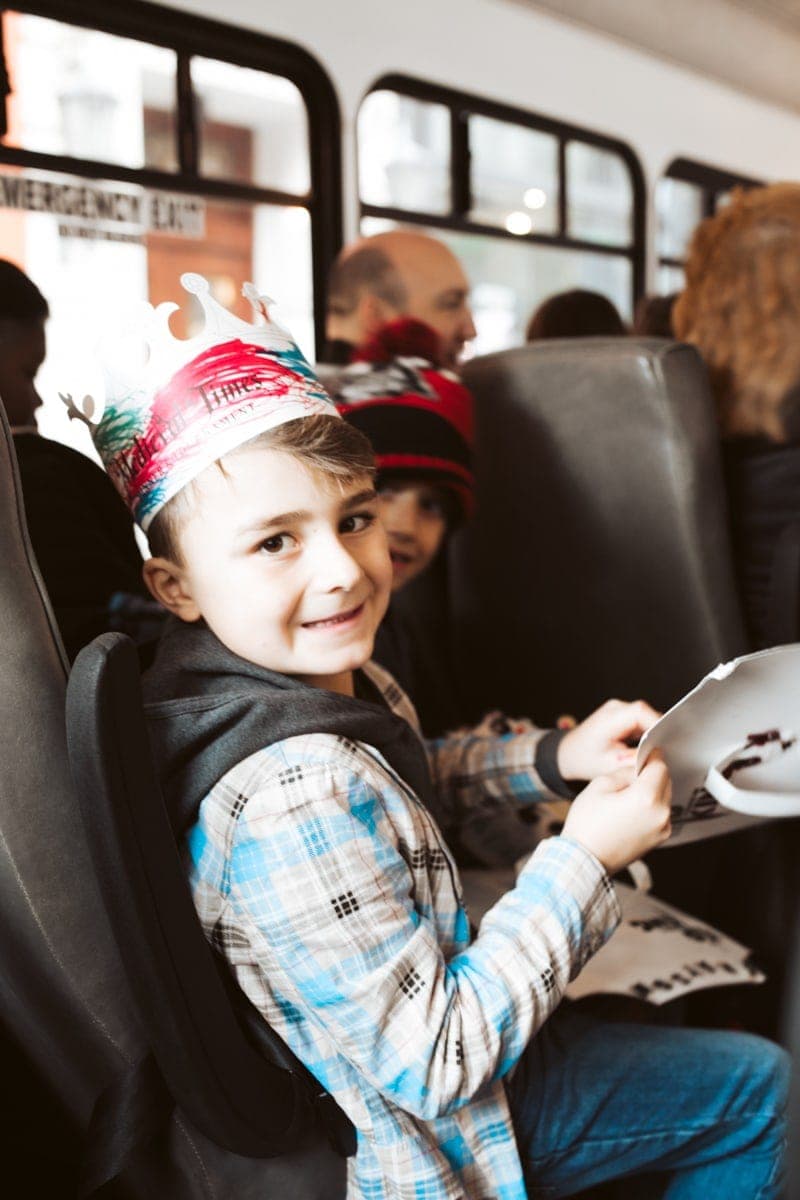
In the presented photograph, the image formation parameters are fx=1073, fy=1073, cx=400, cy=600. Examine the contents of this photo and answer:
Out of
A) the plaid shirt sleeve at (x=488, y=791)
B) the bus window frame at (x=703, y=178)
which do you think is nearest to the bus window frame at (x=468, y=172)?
the bus window frame at (x=703, y=178)

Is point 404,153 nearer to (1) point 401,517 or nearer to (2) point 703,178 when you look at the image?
(2) point 703,178

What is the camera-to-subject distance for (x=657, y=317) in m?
3.32

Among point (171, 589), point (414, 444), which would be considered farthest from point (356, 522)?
point (414, 444)

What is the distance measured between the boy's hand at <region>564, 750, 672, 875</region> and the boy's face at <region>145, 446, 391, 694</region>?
23 centimetres

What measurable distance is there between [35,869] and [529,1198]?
1.89 ft

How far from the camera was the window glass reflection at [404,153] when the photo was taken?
404 cm

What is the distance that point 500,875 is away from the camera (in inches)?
54.2

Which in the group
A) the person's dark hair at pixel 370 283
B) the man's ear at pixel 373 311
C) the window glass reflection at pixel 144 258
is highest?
the window glass reflection at pixel 144 258

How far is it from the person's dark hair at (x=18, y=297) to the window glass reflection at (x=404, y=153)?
287 cm

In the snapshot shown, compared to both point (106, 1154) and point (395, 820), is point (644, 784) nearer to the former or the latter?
point (395, 820)

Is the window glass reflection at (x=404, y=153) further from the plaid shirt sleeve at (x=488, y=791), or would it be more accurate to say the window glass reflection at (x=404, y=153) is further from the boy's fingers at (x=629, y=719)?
the boy's fingers at (x=629, y=719)

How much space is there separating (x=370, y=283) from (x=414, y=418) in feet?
3.19

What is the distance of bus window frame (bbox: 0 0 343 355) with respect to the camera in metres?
3.11

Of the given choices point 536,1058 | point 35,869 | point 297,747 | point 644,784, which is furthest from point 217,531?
point 536,1058
